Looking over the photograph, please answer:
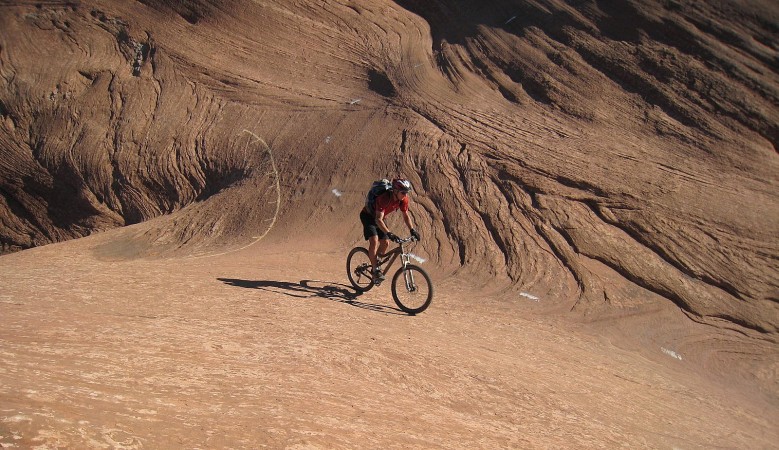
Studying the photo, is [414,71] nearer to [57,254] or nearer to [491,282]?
[491,282]

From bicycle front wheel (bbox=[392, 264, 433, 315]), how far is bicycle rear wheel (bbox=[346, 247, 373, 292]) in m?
0.56

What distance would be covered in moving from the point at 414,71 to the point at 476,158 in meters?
3.13

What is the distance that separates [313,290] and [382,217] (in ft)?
4.38

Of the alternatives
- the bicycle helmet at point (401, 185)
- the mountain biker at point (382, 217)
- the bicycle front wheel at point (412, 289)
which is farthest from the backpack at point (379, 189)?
the bicycle front wheel at point (412, 289)

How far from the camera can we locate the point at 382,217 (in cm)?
707

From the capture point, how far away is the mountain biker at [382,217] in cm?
681

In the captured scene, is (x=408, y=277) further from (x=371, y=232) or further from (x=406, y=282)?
(x=371, y=232)

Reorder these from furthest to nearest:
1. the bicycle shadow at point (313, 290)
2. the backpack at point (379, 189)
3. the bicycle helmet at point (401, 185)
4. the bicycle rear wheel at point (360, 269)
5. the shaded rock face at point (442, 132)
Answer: the shaded rock face at point (442, 132) < the bicycle rear wheel at point (360, 269) < the bicycle shadow at point (313, 290) < the backpack at point (379, 189) < the bicycle helmet at point (401, 185)

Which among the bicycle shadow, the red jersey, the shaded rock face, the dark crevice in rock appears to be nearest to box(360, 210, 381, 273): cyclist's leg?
the red jersey

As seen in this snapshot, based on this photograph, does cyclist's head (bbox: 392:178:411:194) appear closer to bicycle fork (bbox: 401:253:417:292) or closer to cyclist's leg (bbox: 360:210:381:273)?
cyclist's leg (bbox: 360:210:381:273)

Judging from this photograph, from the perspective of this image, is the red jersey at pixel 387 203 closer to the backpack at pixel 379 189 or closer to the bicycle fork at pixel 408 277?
the backpack at pixel 379 189

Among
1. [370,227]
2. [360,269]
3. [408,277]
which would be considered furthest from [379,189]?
[360,269]

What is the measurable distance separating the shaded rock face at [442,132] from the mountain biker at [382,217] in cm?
216

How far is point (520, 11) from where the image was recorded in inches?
508
